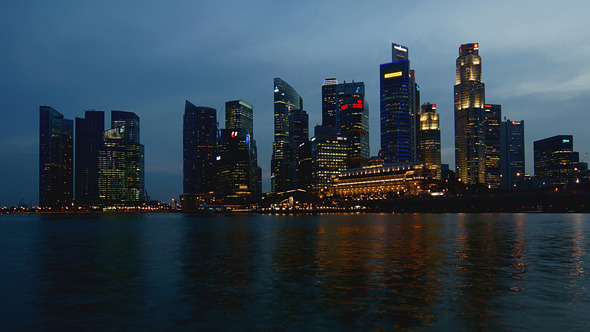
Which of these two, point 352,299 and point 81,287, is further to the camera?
point 81,287

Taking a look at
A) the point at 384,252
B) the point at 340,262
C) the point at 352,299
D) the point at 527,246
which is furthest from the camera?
the point at 527,246

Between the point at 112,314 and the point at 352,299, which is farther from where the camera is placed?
the point at 352,299

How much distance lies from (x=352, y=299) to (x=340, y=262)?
1488 centimetres

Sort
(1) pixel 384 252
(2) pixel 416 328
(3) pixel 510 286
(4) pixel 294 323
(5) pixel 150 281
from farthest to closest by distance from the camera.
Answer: (1) pixel 384 252
(5) pixel 150 281
(3) pixel 510 286
(4) pixel 294 323
(2) pixel 416 328

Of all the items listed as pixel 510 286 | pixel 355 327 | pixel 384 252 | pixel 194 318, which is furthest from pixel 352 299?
pixel 384 252

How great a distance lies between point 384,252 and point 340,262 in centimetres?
919

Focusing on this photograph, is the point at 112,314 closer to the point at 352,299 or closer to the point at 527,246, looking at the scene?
the point at 352,299

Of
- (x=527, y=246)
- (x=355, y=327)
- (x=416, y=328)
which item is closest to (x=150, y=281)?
(x=355, y=327)

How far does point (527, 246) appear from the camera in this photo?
50375 mm

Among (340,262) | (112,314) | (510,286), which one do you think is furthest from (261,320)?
(340,262)

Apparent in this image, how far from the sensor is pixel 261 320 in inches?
755

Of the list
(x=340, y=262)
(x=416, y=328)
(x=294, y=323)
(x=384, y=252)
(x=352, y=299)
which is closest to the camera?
(x=416, y=328)

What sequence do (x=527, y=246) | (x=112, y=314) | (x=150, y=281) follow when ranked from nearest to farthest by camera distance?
(x=112, y=314) < (x=150, y=281) < (x=527, y=246)

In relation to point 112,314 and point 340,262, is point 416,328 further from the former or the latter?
point 340,262
